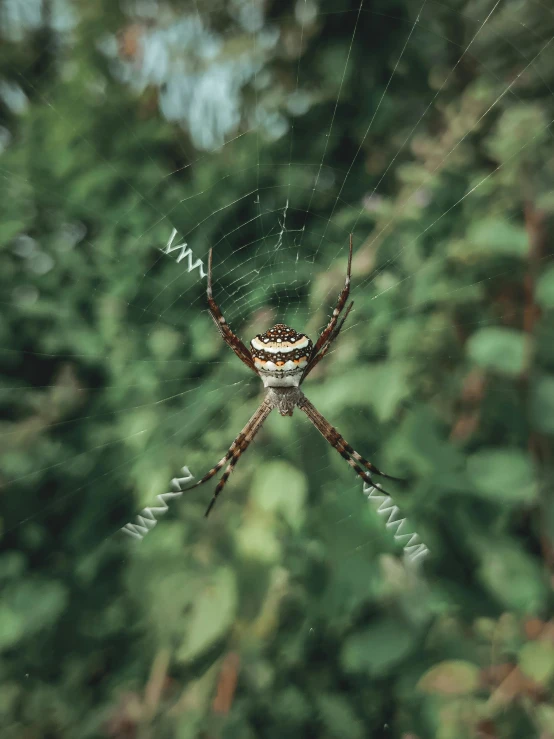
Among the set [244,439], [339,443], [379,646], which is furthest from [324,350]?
[379,646]

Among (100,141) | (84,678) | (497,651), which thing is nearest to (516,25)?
(100,141)

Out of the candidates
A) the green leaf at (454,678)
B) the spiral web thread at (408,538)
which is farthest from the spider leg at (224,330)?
the green leaf at (454,678)

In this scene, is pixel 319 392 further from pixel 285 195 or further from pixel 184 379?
pixel 285 195

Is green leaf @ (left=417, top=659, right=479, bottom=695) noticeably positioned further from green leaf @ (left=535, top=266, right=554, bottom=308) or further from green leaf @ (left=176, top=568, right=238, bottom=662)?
green leaf @ (left=535, top=266, right=554, bottom=308)

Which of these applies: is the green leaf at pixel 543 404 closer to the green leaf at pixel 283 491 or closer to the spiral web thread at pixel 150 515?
the green leaf at pixel 283 491

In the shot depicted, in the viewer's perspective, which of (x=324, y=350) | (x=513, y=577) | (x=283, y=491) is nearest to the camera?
(x=513, y=577)

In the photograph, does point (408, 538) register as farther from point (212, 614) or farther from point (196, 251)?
point (196, 251)

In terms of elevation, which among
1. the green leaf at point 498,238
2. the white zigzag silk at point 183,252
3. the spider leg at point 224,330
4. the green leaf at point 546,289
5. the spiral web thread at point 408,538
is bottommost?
the spiral web thread at point 408,538
